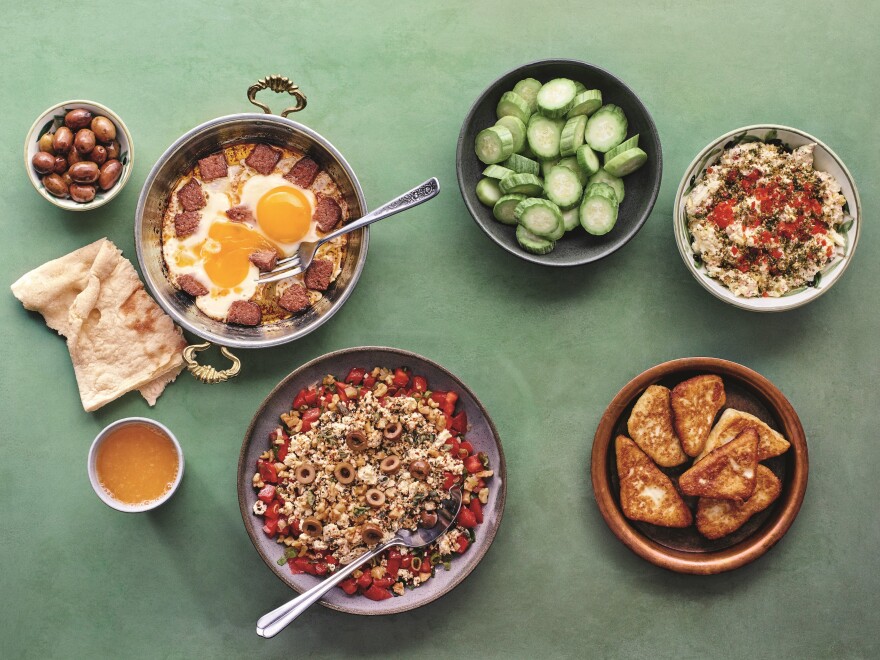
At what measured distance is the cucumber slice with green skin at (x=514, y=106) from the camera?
4242mm

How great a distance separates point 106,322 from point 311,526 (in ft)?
5.87

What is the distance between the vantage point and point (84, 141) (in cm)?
402

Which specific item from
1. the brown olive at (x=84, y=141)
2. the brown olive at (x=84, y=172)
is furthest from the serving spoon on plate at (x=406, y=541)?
the brown olive at (x=84, y=141)

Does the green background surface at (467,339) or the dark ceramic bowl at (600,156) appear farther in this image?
the green background surface at (467,339)

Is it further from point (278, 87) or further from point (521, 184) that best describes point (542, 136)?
point (278, 87)

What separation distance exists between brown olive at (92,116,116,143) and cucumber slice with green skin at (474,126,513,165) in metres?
2.19

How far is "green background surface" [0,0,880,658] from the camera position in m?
4.43

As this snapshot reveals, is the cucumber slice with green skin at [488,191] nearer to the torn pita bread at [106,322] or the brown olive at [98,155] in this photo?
the torn pita bread at [106,322]

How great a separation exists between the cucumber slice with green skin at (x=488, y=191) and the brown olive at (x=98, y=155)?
2257 millimetres

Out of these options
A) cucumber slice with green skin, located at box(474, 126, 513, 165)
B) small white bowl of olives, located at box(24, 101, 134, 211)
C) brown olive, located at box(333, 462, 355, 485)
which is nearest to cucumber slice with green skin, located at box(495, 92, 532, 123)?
cucumber slice with green skin, located at box(474, 126, 513, 165)

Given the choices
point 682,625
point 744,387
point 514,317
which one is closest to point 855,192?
point 744,387

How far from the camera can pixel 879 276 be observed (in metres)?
4.55

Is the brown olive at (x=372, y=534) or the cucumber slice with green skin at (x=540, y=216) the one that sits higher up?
the cucumber slice with green skin at (x=540, y=216)

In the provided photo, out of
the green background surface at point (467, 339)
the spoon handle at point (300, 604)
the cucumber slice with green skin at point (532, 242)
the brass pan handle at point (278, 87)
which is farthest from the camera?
the green background surface at point (467, 339)
